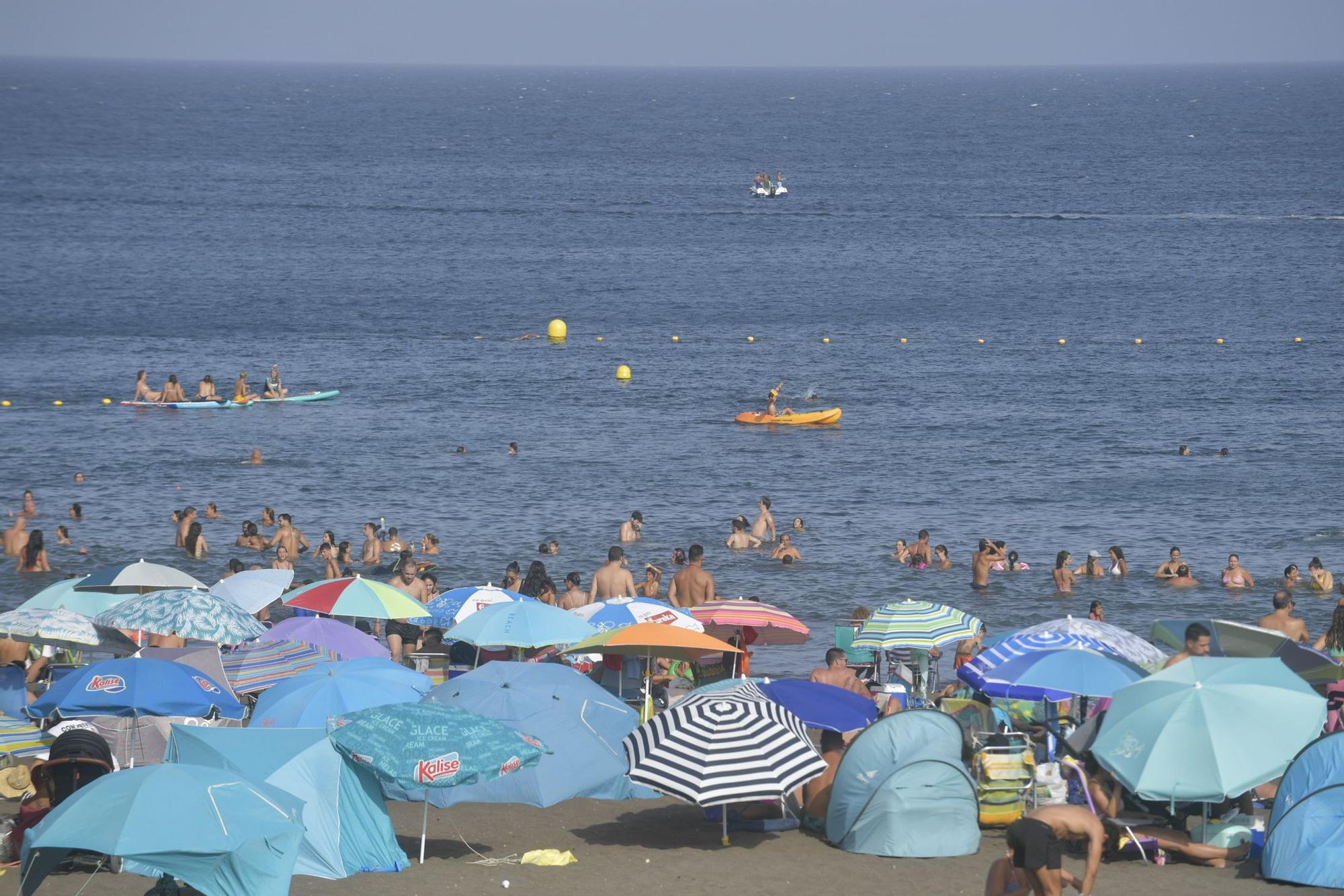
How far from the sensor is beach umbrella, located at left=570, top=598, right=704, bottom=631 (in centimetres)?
A: 1420

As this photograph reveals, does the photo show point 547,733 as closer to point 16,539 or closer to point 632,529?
point 632,529

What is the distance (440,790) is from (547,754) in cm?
82

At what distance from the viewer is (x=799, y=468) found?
32.1 m

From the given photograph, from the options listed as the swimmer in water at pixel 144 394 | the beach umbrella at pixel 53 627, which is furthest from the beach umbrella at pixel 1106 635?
the swimmer in water at pixel 144 394

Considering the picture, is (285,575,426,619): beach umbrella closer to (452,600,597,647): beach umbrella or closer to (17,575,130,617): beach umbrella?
(452,600,597,647): beach umbrella

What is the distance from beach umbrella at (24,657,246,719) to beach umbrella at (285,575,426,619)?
11.4ft

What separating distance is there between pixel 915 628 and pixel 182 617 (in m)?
6.43

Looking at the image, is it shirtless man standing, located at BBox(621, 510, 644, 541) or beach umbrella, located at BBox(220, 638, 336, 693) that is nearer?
beach umbrella, located at BBox(220, 638, 336, 693)

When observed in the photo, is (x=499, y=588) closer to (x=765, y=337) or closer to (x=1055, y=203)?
(x=765, y=337)

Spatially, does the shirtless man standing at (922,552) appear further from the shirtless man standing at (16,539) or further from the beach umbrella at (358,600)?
the shirtless man standing at (16,539)

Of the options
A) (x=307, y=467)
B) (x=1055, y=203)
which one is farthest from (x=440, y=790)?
(x=1055, y=203)

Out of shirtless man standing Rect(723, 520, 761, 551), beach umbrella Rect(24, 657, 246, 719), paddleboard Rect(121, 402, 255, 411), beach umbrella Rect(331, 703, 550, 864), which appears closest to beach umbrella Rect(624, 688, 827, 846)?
beach umbrella Rect(331, 703, 550, 864)

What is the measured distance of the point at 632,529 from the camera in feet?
84.3

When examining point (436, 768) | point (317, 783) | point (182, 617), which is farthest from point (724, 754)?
point (182, 617)
